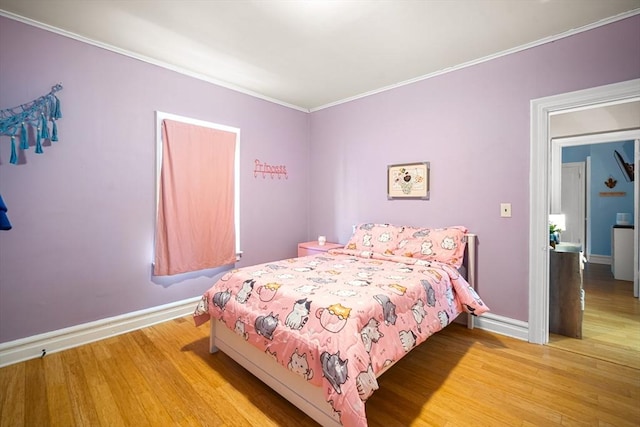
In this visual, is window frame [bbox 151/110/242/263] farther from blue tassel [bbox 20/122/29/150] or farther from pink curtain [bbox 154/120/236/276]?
blue tassel [bbox 20/122/29/150]

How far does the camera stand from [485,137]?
2.76 meters

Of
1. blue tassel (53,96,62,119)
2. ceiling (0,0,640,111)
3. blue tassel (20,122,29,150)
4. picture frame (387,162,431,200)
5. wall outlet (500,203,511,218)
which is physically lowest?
wall outlet (500,203,511,218)

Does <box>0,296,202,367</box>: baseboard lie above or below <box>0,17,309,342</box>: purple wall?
below

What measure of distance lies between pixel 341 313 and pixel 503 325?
1.99m

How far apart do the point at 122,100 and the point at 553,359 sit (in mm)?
4229

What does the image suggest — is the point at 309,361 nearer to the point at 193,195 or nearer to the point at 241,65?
the point at 193,195

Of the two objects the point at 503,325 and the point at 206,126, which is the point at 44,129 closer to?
the point at 206,126

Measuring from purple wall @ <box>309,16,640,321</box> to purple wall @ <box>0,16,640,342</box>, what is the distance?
10 millimetres

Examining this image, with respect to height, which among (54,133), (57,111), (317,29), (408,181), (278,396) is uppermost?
(317,29)

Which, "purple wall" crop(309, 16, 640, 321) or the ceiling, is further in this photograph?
"purple wall" crop(309, 16, 640, 321)

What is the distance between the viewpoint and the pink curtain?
2.90 m

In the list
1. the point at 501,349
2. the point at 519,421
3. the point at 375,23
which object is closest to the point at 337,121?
the point at 375,23

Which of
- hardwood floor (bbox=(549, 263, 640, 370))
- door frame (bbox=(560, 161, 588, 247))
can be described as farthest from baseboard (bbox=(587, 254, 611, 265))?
hardwood floor (bbox=(549, 263, 640, 370))

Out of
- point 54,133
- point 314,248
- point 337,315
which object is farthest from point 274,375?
point 54,133
